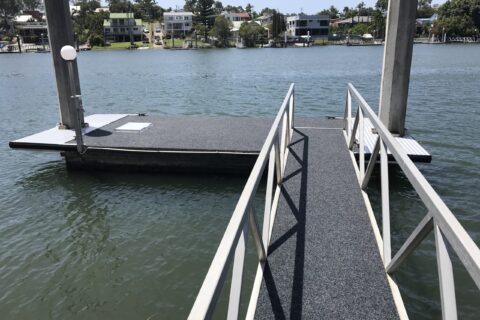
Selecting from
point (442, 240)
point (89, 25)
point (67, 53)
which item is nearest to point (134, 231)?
point (67, 53)

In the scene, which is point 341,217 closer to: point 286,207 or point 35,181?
point 286,207

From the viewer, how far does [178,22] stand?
127000 mm

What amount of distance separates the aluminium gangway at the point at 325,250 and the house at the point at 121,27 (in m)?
125

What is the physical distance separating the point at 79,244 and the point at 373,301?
4.67m

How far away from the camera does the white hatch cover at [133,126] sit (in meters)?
9.81

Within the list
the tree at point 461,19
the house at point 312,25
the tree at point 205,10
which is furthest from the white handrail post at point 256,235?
the house at point 312,25

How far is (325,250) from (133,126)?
7.19m

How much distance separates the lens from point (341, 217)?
15.6 ft

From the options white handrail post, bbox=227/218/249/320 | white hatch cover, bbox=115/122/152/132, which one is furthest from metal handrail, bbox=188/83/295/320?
white hatch cover, bbox=115/122/152/132

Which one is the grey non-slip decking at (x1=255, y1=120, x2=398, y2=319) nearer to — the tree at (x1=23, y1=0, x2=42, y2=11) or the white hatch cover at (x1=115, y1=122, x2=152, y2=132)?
the white hatch cover at (x1=115, y1=122, x2=152, y2=132)

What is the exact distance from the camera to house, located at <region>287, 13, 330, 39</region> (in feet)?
418

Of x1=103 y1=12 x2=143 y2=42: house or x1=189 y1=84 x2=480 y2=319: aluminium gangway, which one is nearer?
x1=189 y1=84 x2=480 y2=319: aluminium gangway

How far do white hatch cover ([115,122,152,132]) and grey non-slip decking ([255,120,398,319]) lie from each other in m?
4.92

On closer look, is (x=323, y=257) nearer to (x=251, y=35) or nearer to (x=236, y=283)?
(x=236, y=283)
